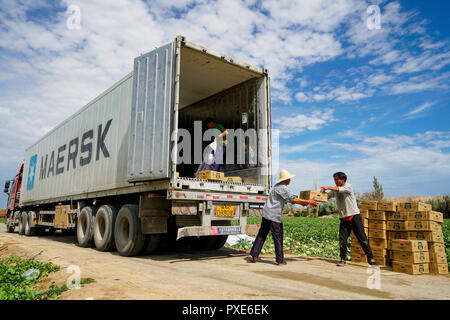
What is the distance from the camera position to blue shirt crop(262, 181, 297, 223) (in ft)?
21.3

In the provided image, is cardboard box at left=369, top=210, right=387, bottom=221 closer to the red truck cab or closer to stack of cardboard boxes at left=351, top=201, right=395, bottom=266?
stack of cardboard boxes at left=351, top=201, right=395, bottom=266

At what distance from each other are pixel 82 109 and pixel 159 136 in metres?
5.53

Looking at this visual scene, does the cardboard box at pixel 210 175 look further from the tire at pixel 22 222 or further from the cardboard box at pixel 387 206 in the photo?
the tire at pixel 22 222

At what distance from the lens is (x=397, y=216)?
6.55m

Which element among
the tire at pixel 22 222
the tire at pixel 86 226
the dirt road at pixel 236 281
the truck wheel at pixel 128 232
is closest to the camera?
the dirt road at pixel 236 281

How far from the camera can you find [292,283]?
4.67 metres

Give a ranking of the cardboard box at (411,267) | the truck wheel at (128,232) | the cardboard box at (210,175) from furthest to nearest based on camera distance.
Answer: the truck wheel at (128,232) → the cardboard box at (210,175) → the cardboard box at (411,267)

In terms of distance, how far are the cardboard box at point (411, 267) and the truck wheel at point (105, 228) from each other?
6304 millimetres

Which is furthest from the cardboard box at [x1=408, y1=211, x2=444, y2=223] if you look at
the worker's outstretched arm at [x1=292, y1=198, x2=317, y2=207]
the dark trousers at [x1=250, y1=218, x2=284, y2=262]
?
the dark trousers at [x1=250, y1=218, x2=284, y2=262]

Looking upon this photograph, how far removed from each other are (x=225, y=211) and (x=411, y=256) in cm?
349

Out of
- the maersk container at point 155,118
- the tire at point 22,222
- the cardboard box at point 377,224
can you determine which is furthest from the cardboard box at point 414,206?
the tire at point 22,222

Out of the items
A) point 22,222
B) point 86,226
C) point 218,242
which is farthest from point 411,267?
point 22,222

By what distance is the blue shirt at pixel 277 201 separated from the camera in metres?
6.49
